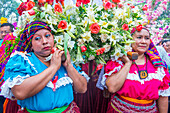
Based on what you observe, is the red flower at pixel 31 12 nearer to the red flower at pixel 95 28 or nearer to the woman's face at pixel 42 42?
the woman's face at pixel 42 42

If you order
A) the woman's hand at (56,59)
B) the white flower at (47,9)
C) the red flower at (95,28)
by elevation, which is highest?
the white flower at (47,9)

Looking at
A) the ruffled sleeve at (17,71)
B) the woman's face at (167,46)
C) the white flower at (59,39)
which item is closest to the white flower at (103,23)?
the white flower at (59,39)

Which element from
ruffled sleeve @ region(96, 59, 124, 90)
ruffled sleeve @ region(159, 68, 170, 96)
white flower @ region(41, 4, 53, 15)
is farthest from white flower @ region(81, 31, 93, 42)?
ruffled sleeve @ region(159, 68, 170, 96)

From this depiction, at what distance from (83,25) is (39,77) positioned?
738 millimetres

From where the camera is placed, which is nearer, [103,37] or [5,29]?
[103,37]

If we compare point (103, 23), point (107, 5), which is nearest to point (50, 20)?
point (103, 23)

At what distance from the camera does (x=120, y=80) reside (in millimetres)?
1725

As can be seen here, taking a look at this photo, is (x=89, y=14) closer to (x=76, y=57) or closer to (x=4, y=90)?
(x=76, y=57)

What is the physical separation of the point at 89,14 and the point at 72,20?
0.22 metres

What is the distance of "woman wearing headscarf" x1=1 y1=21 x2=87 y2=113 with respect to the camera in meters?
1.19

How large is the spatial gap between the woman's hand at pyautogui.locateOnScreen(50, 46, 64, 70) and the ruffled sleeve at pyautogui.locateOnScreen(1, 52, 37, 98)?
7.4 inches

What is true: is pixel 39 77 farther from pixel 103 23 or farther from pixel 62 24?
pixel 103 23

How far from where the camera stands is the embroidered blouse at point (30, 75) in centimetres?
120

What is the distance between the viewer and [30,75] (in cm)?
126
